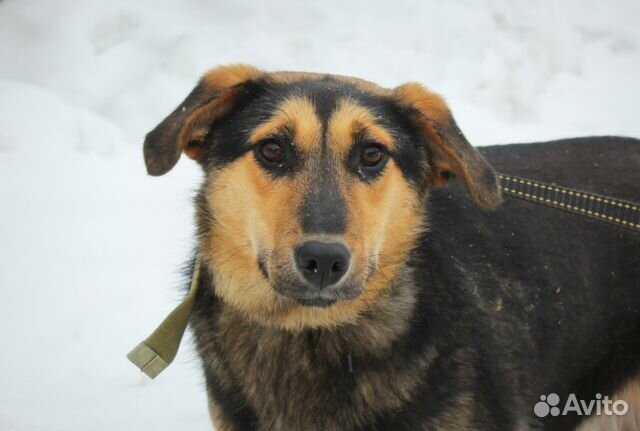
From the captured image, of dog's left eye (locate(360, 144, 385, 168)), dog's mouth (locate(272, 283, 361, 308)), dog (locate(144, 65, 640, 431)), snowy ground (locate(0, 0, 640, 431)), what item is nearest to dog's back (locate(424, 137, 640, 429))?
dog (locate(144, 65, 640, 431))

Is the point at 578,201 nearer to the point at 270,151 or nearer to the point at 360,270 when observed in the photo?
the point at 360,270

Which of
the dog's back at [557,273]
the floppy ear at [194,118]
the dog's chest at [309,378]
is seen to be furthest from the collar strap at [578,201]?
the floppy ear at [194,118]

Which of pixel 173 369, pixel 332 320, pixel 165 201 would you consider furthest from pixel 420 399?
pixel 165 201

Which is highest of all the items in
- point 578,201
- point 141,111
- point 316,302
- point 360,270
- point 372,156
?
point 141,111

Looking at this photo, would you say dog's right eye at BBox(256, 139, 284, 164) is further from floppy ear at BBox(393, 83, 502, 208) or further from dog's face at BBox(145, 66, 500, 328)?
floppy ear at BBox(393, 83, 502, 208)

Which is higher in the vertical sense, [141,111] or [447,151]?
[141,111]

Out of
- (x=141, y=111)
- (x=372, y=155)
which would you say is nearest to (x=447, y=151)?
(x=372, y=155)

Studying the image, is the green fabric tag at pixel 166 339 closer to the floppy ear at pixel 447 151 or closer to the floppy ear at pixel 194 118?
the floppy ear at pixel 194 118
